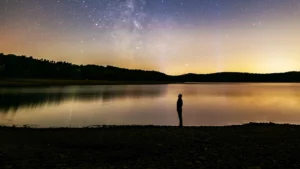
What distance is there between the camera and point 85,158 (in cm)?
1138

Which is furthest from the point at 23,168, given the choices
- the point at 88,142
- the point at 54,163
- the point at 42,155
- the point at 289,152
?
the point at 289,152

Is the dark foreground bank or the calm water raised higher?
the dark foreground bank

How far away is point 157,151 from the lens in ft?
41.9

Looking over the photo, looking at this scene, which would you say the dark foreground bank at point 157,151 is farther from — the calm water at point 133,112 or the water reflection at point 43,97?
the water reflection at point 43,97

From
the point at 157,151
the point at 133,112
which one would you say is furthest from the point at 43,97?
the point at 157,151

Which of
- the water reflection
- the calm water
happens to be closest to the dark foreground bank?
the calm water

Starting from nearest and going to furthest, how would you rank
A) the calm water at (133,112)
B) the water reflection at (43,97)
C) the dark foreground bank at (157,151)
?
the dark foreground bank at (157,151) < the calm water at (133,112) < the water reflection at (43,97)

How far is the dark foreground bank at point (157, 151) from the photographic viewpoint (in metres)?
10.2

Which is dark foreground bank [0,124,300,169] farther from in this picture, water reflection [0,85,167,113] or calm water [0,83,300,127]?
water reflection [0,85,167,113]

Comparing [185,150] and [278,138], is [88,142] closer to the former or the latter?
[185,150]

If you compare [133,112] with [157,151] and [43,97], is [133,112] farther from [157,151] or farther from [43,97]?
[43,97]

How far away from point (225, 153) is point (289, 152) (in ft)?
8.55

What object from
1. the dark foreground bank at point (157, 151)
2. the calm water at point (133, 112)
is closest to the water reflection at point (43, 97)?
the calm water at point (133, 112)

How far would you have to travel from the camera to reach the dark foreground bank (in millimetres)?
10227
